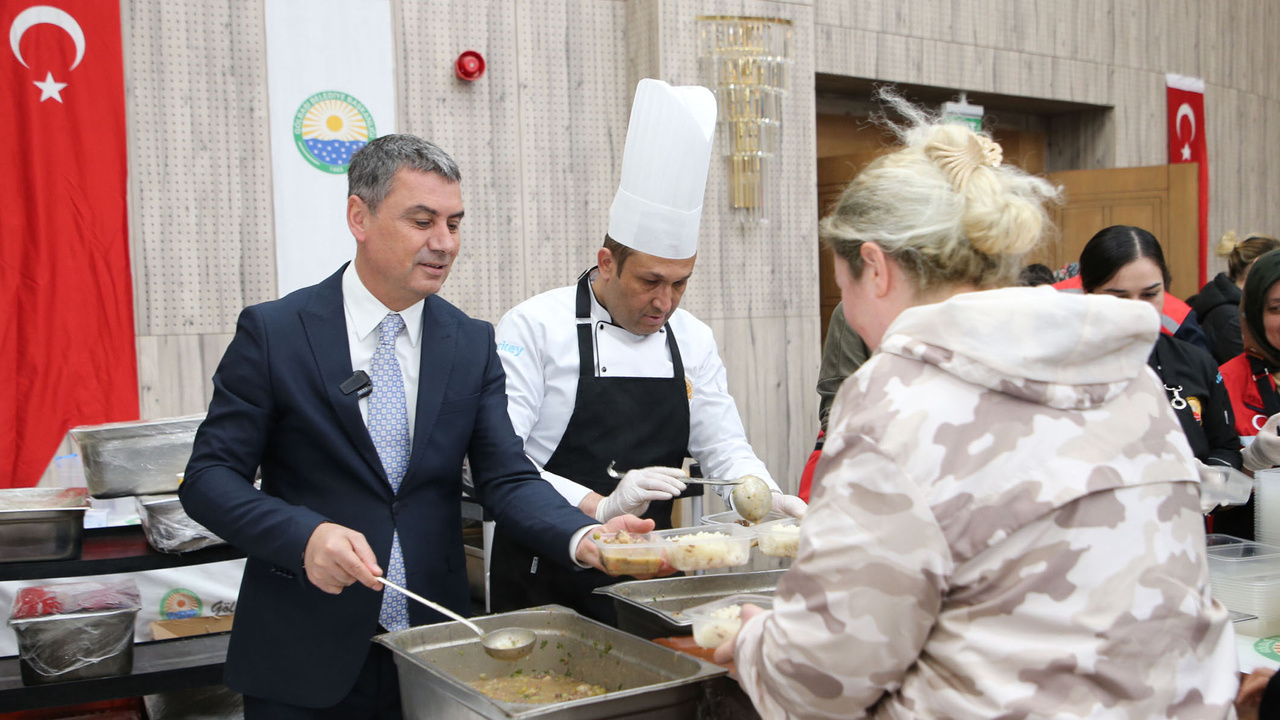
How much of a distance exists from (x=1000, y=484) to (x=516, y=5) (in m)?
3.86

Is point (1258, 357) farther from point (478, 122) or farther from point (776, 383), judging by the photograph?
point (478, 122)

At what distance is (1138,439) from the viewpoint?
1.06 meters

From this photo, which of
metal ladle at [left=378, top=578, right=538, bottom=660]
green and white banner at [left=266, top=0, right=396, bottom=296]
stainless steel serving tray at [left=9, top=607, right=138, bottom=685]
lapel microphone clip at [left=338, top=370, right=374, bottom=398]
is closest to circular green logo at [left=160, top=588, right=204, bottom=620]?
stainless steel serving tray at [left=9, top=607, right=138, bottom=685]

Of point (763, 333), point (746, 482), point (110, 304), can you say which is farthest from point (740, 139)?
point (746, 482)

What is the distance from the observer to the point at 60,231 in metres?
3.46

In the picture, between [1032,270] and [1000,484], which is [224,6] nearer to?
[1032,270]

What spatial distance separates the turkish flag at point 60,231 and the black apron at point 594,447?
1.93 metres

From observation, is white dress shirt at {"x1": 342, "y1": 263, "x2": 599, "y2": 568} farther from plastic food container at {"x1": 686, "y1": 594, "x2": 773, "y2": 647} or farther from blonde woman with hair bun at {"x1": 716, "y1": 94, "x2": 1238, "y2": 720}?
blonde woman with hair bun at {"x1": 716, "y1": 94, "x2": 1238, "y2": 720}

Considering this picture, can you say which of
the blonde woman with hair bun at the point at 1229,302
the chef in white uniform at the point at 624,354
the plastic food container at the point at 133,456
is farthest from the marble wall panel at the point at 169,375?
the blonde woman with hair bun at the point at 1229,302

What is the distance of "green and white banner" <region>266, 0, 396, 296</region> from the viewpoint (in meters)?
3.89

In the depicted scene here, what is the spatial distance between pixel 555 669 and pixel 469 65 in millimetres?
3144

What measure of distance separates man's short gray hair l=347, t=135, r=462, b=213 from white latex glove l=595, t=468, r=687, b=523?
2.30 feet

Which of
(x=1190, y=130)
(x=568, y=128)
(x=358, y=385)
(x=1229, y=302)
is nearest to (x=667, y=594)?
(x=358, y=385)

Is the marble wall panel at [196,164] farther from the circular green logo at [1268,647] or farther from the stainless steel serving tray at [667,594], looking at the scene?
the circular green logo at [1268,647]
